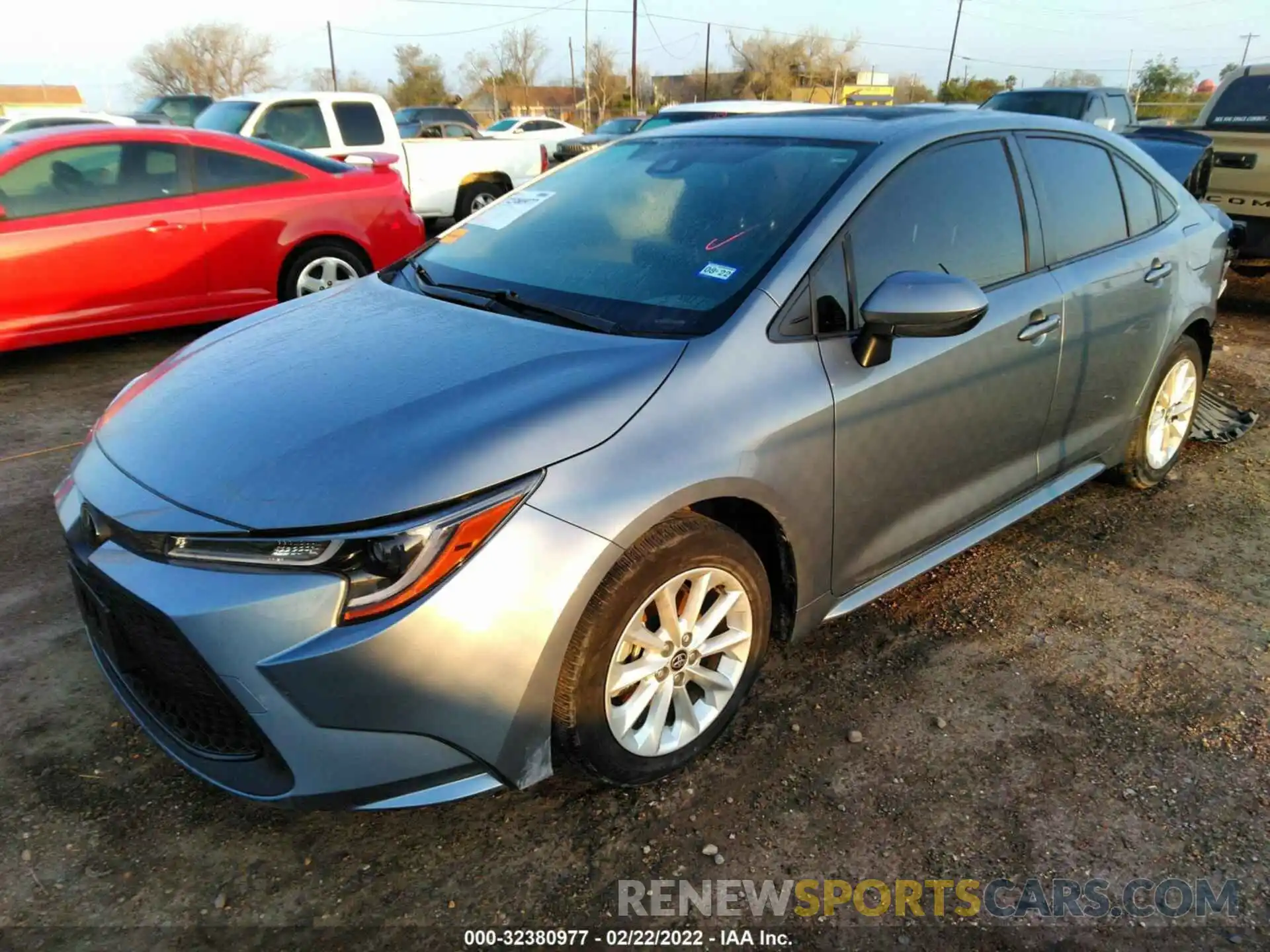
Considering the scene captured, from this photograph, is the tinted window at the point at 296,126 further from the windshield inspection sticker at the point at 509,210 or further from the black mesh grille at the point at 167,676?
the black mesh grille at the point at 167,676

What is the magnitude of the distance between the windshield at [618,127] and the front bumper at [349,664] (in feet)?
58.2

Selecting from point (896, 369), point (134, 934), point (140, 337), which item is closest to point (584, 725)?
point (134, 934)

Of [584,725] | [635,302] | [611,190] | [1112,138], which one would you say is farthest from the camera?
[1112,138]

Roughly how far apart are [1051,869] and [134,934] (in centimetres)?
212

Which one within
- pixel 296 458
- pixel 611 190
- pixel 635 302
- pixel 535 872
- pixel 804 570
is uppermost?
pixel 611 190

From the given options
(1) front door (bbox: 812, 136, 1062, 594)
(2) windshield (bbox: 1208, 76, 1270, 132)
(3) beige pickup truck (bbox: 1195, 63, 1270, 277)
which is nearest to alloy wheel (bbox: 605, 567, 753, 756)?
(1) front door (bbox: 812, 136, 1062, 594)

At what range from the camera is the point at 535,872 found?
87.6 inches

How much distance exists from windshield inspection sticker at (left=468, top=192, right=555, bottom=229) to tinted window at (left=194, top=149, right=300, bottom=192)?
3.83 meters

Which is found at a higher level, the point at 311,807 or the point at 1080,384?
the point at 1080,384

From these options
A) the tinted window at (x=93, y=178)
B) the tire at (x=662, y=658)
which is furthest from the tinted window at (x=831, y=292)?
the tinted window at (x=93, y=178)

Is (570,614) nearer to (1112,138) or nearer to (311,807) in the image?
(311,807)

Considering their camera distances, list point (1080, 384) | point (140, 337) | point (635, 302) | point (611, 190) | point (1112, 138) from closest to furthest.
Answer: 1. point (635, 302)
2. point (611, 190)
3. point (1080, 384)
4. point (1112, 138)
5. point (140, 337)

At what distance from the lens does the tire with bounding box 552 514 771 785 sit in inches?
84.5

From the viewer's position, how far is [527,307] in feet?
8.91
